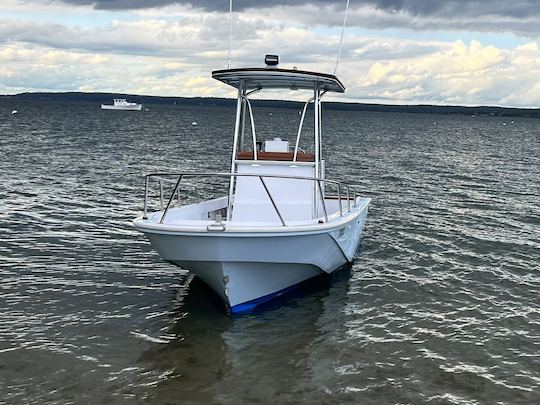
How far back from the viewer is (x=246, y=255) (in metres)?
9.20

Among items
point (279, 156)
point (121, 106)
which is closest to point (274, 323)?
point (279, 156)

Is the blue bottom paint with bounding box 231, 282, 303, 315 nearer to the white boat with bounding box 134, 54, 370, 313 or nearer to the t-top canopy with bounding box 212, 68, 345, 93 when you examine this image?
the white boat with bounding box 134, 54, 370, 313

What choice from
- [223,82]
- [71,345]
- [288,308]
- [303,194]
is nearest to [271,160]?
[303,194]

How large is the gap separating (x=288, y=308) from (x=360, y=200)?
4.35 meters

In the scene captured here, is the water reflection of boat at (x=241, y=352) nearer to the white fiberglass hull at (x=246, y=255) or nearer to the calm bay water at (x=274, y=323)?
the calm bay water at (x=274, y=323)

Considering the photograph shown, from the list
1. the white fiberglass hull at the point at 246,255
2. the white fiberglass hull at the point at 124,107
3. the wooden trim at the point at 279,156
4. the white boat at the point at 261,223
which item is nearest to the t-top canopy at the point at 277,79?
the white boat at the point at 261,223

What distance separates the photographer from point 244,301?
9.83m

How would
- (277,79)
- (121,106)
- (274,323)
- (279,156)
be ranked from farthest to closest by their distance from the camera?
(121,106) → (279,156) → (277,79) → (274,323)

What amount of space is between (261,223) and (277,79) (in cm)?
315

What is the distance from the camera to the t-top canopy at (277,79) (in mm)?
10625

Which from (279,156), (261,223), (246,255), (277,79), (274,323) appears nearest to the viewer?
(246,255)

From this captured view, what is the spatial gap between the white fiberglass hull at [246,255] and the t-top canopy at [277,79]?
263 centimetres

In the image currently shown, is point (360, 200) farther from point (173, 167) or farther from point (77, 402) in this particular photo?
point (173, 167)

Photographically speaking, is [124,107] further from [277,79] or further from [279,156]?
[277,79]
